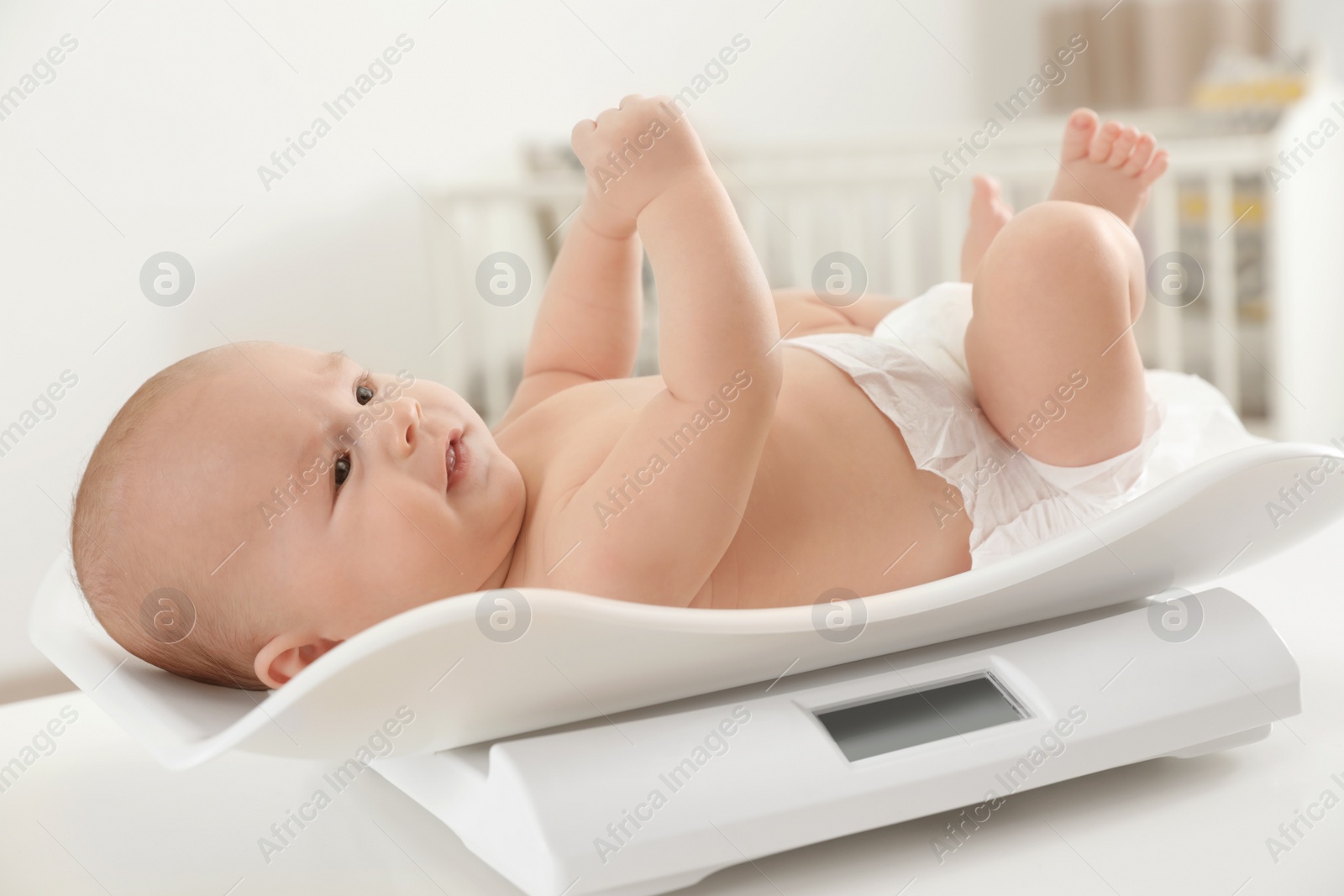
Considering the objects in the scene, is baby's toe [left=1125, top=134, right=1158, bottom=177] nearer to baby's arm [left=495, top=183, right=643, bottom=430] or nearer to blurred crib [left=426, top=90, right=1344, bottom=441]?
baby's arm [left=495, top=183, right=643, bottom=430]

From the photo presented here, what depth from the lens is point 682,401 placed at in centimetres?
66

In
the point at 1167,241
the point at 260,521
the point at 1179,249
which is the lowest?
the point at 1179,249

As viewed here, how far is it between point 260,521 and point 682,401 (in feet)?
0.87

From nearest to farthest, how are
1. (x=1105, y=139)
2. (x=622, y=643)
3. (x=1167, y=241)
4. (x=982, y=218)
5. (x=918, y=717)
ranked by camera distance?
1. (x=622, y=643)
2. (x=918, y=717)
3. (x=1105, y=139)
4. (x=982, y=218)
5. (x=1167, y=241)

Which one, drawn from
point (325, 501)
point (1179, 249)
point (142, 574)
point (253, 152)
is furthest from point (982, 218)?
point (1179, 249)

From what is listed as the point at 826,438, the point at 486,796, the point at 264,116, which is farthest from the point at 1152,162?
the point at 264,116

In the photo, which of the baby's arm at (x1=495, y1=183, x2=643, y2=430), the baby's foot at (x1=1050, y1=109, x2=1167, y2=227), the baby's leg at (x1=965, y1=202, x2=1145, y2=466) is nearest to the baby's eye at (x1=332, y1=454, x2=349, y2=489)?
the baby's arm at (x1=495, y1=183, x2=643, y2=430)

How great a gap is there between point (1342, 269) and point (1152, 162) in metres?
2.02

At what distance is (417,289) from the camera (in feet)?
9.00

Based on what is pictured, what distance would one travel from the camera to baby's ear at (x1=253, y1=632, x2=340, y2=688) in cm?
69

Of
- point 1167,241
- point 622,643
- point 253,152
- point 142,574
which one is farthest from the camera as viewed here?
point 1167,241

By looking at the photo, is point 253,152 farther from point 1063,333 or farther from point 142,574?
point 1063,333

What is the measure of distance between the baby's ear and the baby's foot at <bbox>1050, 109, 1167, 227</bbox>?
0.68 metres

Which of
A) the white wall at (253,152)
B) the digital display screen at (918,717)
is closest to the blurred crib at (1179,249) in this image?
the white wall at (253,152)
